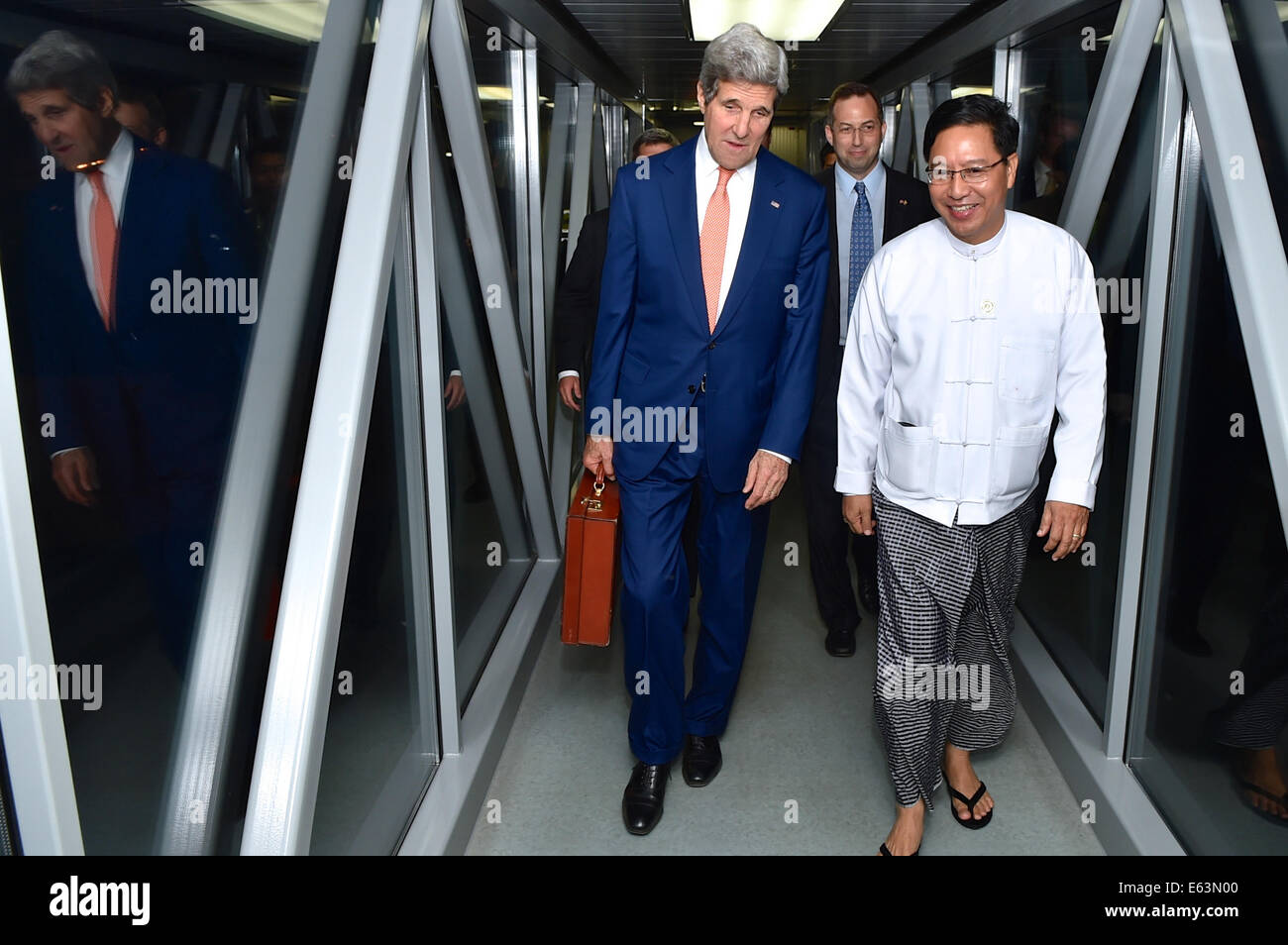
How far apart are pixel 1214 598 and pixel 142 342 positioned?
2.28 metres

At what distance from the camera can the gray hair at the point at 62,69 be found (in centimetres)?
119

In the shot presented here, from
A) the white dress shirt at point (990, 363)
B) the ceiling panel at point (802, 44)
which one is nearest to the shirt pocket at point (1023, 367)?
the white dress shirt at point (990, 363)

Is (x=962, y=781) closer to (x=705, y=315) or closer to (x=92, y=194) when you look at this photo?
(x=705, y=315)

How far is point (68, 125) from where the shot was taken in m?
1.28

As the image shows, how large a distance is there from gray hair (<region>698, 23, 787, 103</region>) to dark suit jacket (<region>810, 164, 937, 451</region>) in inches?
44.5

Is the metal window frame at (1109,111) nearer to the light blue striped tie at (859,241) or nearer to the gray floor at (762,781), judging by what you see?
the light blue striped tie at (859,241)

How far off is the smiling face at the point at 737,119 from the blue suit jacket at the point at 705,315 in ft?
0.38

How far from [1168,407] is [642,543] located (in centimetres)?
138

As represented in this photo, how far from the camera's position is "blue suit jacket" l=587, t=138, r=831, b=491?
282 centimetres
